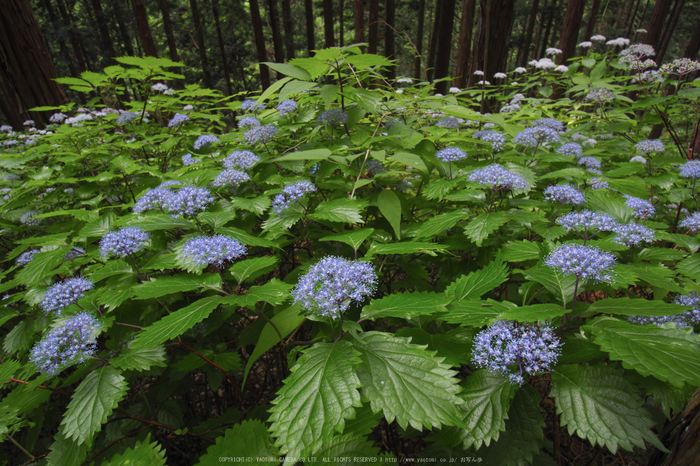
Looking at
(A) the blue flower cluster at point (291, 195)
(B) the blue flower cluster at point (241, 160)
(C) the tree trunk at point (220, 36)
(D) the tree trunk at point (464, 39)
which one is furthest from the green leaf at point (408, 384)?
(C) the tree trunk at point (220, 36)

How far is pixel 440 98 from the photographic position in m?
2.52

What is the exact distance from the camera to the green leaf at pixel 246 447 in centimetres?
126

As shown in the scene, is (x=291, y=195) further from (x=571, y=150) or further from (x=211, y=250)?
(x=571, y=150)

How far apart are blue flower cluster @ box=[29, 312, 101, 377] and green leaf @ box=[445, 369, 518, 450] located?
160 cm

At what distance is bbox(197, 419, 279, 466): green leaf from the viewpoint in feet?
4.14

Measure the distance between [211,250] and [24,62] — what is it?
7.18 metres

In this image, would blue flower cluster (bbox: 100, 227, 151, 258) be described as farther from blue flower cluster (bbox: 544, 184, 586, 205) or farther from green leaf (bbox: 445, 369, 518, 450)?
blue flower cluster (bbox: 544, 184, 586, 205)

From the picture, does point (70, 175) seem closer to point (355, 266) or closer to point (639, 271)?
point (355, 266)

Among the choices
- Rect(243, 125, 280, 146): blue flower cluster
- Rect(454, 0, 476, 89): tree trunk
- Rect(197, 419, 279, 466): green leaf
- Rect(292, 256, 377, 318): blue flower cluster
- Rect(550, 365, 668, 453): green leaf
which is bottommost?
Rect(197, 419, 279, 466): green leaf

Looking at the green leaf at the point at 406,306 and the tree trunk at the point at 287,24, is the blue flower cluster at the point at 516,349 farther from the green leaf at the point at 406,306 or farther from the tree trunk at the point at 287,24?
A: the tree trunk at the point at 287,24

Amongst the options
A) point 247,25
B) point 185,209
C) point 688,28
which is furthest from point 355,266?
point 688,28

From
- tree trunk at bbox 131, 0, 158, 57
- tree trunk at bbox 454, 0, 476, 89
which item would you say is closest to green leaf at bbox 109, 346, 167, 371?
tree trunk at bbox 454, 0, 476, 89

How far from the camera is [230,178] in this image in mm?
2047

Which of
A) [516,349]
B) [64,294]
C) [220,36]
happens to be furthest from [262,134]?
[220,36]
